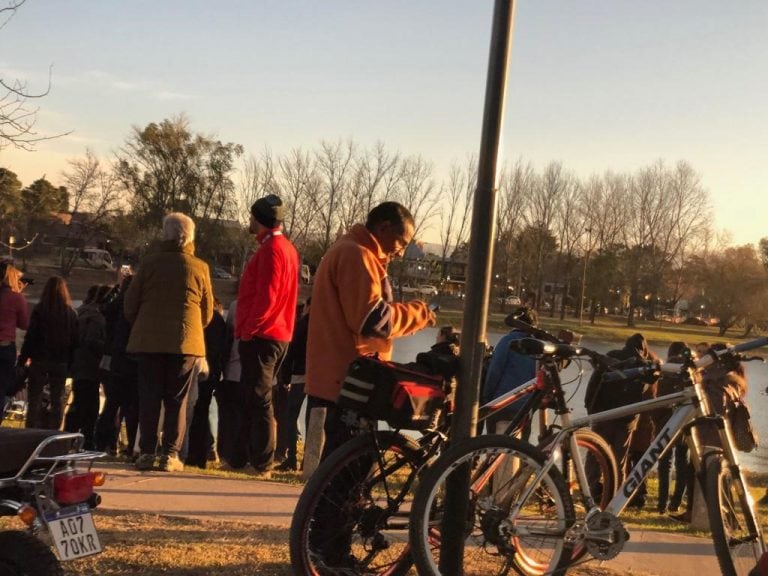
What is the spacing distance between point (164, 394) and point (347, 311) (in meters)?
2.94

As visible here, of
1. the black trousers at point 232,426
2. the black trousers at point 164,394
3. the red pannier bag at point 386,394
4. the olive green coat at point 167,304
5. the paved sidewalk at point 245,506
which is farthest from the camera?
the black trousers at point 232,426

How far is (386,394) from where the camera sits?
148 inches

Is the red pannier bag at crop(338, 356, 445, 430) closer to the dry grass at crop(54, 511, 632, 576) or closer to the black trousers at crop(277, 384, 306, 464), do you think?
the dry grass at crop(54, 511, 632, 576)

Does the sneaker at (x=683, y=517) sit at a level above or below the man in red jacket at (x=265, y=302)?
below

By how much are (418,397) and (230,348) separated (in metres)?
4.63

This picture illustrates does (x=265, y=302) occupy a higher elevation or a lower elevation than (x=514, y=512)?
higher

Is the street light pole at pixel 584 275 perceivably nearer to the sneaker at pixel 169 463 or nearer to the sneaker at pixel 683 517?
the sneaker at pixel 683 517

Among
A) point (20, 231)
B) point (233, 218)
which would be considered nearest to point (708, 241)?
point (233, 218)

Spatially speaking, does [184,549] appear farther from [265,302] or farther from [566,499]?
[265,302]

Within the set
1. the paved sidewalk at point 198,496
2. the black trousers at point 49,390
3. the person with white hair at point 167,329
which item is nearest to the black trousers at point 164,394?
the person with white hair at point 167,329

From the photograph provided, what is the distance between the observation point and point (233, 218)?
65.9 metres

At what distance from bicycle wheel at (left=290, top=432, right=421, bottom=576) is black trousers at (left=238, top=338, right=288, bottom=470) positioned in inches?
108

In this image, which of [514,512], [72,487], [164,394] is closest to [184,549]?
[72,487]

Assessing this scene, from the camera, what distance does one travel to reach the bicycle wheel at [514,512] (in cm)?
379
